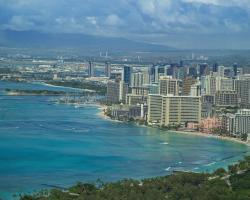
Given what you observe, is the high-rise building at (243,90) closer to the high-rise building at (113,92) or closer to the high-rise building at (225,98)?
the high-rise building at (225,98)

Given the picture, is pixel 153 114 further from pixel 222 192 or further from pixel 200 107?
pixel 222 192

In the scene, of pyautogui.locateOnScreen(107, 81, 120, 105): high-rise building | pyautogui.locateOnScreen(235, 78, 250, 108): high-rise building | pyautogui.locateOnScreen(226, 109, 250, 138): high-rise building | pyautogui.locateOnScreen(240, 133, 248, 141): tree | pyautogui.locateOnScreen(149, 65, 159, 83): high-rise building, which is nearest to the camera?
pyautogui.locateOnScreen(240, 133, 248, 141): tree

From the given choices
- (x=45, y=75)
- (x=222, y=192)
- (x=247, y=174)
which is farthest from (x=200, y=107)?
(x=45, y=75)

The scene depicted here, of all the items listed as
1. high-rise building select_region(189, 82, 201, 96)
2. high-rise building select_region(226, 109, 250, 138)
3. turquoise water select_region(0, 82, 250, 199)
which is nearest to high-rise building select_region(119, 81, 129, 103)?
high-rise building select_region(189, 82, 201, 96)

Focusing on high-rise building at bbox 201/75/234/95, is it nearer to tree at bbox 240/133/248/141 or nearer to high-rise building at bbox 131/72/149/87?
high-rise building at bbox 131/72/149/87

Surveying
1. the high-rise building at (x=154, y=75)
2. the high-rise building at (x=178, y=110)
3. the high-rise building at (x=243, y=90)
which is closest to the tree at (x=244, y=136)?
the high-rise building at (x=178, y=110)

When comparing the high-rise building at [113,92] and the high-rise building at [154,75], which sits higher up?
the high-rise building at [154,75]
